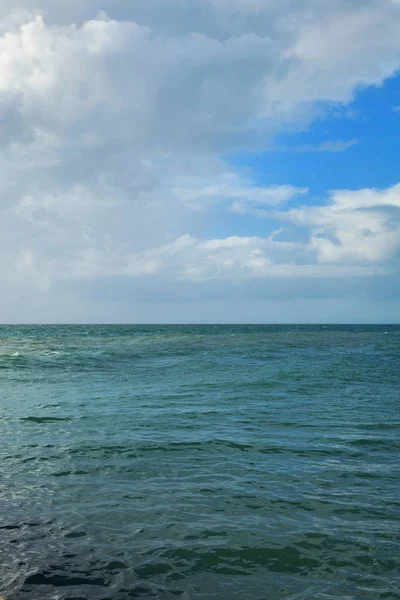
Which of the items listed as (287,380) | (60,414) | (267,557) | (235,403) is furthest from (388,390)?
(267,557)

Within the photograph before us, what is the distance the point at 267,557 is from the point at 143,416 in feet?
31.6

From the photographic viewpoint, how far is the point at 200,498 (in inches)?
350

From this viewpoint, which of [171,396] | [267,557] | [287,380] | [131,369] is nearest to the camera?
[267,557]

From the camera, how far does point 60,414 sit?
16.7m

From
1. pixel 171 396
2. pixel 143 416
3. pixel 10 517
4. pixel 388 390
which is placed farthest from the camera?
pixel 388 390

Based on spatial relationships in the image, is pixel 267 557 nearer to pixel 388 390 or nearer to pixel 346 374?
pixel 388 390

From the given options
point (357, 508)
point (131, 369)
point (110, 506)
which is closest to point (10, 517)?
point (110, 506)

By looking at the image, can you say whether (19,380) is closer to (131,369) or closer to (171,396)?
(131,369)

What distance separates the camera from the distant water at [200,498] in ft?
20.5

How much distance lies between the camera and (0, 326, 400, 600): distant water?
6250mm

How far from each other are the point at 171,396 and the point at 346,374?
40.6 feet

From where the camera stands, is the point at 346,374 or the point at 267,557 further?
the point at 346,374

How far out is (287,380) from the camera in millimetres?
24844

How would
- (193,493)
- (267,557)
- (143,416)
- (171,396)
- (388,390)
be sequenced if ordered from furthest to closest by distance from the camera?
(388,390)
(171,396)
(143,416)
(193,493)
(267,557)
